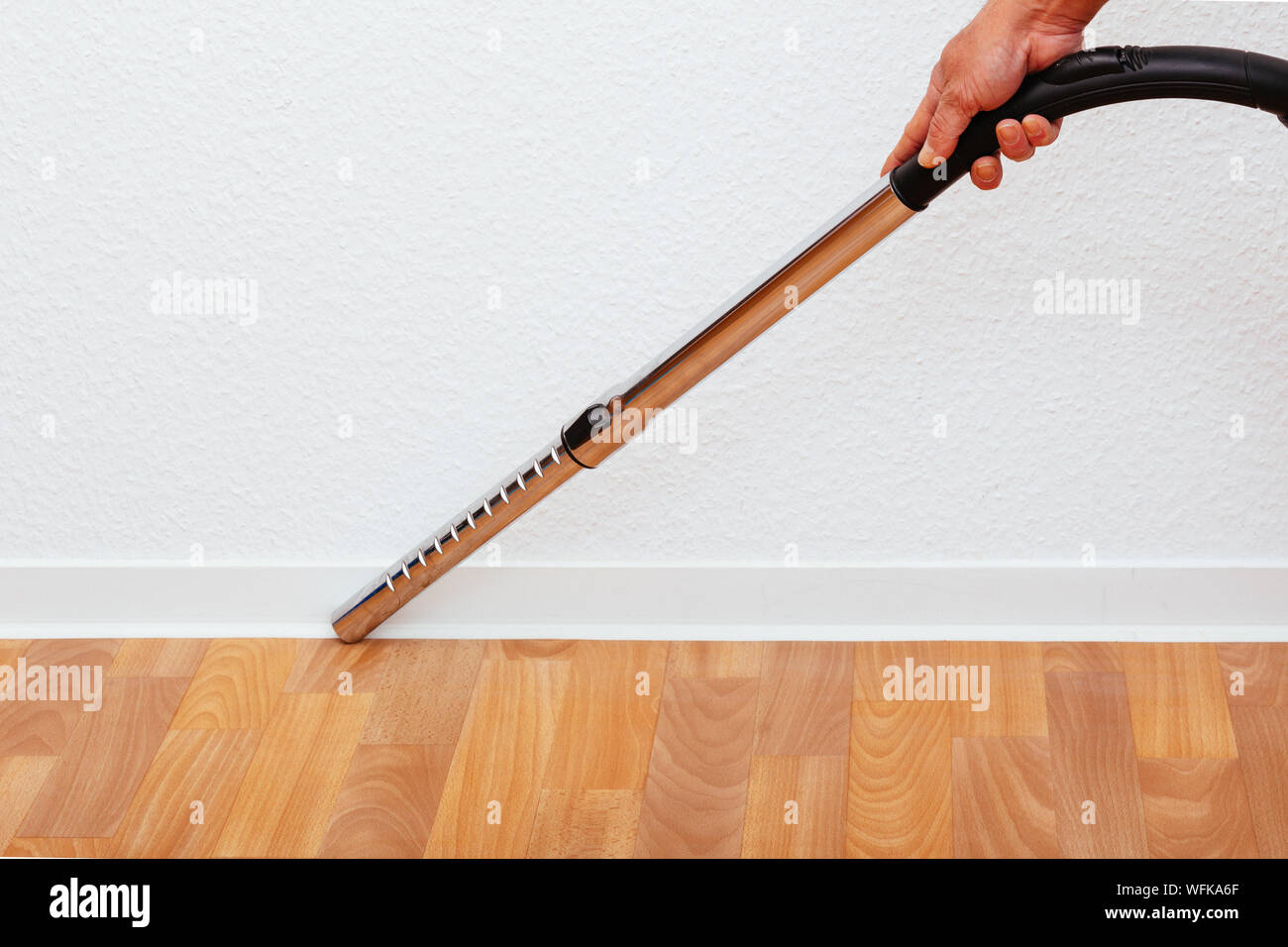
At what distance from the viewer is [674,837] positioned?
114cm

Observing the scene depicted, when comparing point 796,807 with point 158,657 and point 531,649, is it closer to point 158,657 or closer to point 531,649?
point 531,649

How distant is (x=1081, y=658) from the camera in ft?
4.42

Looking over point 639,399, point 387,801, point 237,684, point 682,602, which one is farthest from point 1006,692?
point 237,684

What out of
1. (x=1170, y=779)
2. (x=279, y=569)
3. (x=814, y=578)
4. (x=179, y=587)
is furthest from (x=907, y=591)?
(x=179, y=587)

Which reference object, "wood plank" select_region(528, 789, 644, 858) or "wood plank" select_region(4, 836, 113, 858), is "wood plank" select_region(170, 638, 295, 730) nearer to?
"wood plank" select_region(4, 836, 113, 858)

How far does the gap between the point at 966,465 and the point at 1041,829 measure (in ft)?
1.18

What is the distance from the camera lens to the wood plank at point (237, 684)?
1.31m

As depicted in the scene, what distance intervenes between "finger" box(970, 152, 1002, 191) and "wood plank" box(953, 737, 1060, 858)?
0.49 meters

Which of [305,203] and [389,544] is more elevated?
[305,203]

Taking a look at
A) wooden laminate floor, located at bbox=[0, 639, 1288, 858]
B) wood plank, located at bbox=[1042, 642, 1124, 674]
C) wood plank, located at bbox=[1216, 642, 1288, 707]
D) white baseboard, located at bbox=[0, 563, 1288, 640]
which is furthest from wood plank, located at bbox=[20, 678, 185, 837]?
wood plank, located at bbox=[1216, 642, 1288, 707]

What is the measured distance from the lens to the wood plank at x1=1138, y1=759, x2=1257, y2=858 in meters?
1.09

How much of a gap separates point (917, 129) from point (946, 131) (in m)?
0.07

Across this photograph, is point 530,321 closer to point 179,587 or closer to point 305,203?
point 305,203

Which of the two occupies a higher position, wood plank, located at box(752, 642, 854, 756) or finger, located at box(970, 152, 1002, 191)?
finger, located at box(970, 152, 1002, 191)
